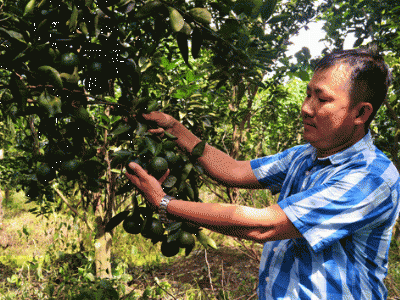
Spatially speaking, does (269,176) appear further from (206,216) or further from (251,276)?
(251,276)

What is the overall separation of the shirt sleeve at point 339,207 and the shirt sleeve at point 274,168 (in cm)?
51

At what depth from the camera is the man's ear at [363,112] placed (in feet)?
3.83

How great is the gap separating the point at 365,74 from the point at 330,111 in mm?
180

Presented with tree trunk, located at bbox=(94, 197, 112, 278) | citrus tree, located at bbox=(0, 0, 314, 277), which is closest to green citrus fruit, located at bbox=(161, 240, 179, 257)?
citrus tree, located at bbox=(0, 0, 314, 277)

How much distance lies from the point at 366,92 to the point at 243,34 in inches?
19.8

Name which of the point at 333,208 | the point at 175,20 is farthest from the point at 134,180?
the point at 333,208

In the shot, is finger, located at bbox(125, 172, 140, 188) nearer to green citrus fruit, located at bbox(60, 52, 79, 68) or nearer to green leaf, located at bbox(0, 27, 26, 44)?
green citrus fruit, located at bbox(60, 52, 79, 68)

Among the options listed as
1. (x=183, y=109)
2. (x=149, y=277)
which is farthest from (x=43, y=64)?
(x=149, y=277)

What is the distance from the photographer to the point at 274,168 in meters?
1.61

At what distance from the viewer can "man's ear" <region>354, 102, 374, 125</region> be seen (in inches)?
45.9

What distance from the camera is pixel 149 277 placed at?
4.15 meters

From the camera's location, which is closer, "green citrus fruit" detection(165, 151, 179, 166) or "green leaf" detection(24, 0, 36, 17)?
"green leaf" detection(24, 0, 36, 17)

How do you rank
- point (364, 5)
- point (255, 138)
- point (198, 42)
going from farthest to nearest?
point (255, 138) < point (364, 5) < point (198, 42)

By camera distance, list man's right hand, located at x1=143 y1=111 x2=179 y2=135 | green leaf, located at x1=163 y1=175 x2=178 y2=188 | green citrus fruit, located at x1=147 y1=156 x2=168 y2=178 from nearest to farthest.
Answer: green citrus fruit, located at x1=147 y1=156 x2=168 y2=178, green leaf, located at x1=163 y1=175 x2=178 y2=188, man's right hand, located at x1=143 y1=111 x2=179 y2=135
